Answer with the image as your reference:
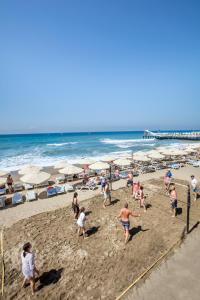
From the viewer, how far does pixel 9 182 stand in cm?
1375

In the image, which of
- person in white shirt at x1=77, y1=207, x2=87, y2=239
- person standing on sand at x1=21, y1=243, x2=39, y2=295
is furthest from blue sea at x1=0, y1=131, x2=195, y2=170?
person standing on sand at x1=21, y1=243, x2=39, y2=295

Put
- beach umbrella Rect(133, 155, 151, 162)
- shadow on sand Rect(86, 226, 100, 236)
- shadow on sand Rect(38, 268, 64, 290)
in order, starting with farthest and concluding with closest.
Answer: beach umbrella Rect(133, 155, 151, 162), shadow on sand Rect(86, 226, 100, 236), shadow on sand Rect(38, 268, 64, 290)

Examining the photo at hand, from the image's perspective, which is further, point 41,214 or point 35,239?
point 41,214

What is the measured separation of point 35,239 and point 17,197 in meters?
4.91

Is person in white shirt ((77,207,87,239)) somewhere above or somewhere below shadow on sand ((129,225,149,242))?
above

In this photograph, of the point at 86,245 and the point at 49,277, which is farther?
the point at 86,245

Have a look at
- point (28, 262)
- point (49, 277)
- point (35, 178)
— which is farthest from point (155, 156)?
point (28, 262)

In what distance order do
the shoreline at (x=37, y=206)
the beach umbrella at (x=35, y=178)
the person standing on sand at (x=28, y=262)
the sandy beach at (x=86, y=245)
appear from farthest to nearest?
the beach umbrella at (x=35, y=178) → the shoreline at (x=37, y=206) → the sandy beach at (x=86, y=245) → the person standing on sand at (x=28, y=262)

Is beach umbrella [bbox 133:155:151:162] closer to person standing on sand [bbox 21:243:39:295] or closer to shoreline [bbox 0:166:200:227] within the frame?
shoreline [bbox 0:166:200:227]

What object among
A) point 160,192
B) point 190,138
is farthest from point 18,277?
point 190,138

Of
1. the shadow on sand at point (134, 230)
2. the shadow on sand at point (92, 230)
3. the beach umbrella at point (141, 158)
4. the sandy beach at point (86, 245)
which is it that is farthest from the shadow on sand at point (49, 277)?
the beach umbrella at point (141, 158)

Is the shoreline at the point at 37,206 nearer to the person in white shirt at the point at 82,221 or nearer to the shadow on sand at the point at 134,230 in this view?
the person in white shirt at the point at 82,221

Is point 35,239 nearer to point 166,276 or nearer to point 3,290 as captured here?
point 3,290

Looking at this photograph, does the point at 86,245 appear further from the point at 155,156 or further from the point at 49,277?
the point at 155,156
